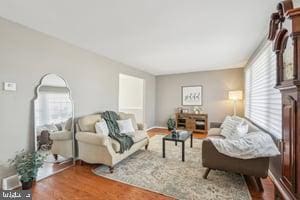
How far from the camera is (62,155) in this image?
2.98m

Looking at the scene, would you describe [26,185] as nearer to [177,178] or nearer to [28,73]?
[28,73]

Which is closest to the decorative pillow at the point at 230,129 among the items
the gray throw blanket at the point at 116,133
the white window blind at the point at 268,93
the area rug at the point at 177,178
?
the white window blind at the point at 268,93

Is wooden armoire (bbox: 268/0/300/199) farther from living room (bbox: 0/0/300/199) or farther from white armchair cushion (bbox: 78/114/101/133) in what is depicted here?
white armchair cushion (bbox: 78/114/101/133)

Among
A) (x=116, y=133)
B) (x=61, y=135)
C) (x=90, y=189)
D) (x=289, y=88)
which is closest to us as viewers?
(x=289, y=88)

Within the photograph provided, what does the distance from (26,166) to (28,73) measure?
135 cm

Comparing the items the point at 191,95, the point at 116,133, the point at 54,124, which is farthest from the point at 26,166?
the point at 191,95

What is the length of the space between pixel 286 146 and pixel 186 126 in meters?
4.81

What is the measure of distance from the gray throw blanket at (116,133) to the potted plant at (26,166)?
1.20 meters

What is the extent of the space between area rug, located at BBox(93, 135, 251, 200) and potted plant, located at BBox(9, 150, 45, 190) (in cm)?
88

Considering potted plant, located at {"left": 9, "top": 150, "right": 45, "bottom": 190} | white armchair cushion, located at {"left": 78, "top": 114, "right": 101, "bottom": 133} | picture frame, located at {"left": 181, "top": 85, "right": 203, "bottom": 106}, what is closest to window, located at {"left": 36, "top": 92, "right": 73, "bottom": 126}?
white armchair cushion, located at {"left": 78, "top": 114, "right": 101, "bottom": 133}

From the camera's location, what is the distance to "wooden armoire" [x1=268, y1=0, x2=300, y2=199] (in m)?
0.99

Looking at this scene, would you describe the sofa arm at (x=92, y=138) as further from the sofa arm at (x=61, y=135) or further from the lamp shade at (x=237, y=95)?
the lamp shade at (x=237, y=95)

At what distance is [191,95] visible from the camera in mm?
6219

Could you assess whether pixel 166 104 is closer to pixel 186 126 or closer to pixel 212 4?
pixel 186 126
